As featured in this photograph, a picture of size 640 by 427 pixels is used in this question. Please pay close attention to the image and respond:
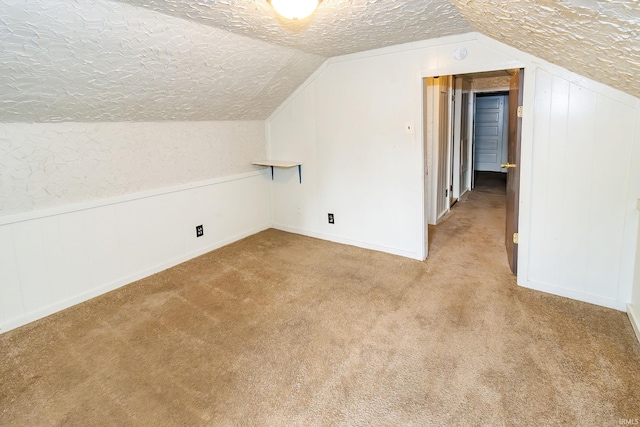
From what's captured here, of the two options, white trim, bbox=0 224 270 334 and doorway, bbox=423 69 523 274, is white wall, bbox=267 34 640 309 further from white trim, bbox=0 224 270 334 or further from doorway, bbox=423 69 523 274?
white trim, bbox=0 224 270 334

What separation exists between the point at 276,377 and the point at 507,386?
1220mm

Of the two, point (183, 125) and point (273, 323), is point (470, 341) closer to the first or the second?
point (273, 323)

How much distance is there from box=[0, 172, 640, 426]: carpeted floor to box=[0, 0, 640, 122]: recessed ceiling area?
4.99 ft

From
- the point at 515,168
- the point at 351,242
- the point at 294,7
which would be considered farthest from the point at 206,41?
the point at 515,168

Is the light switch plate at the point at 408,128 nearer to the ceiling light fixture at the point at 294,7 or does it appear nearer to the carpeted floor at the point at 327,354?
the carpeted floor at the point at 327,354

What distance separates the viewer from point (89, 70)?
235cm

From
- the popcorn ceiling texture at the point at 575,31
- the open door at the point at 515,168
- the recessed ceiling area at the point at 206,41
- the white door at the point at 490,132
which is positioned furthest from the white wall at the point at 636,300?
the white door at the point at 490,132

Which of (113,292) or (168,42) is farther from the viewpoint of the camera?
(113,292)

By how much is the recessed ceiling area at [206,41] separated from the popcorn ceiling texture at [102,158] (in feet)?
0.43

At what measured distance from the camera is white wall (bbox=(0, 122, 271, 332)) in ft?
8.55

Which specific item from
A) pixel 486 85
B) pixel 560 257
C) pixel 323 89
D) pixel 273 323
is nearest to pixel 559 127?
pixel 560 257

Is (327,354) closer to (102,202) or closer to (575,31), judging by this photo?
(575,31)

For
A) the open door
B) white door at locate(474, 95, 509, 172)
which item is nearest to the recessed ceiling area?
the open door

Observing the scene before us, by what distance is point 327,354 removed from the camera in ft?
7.30
